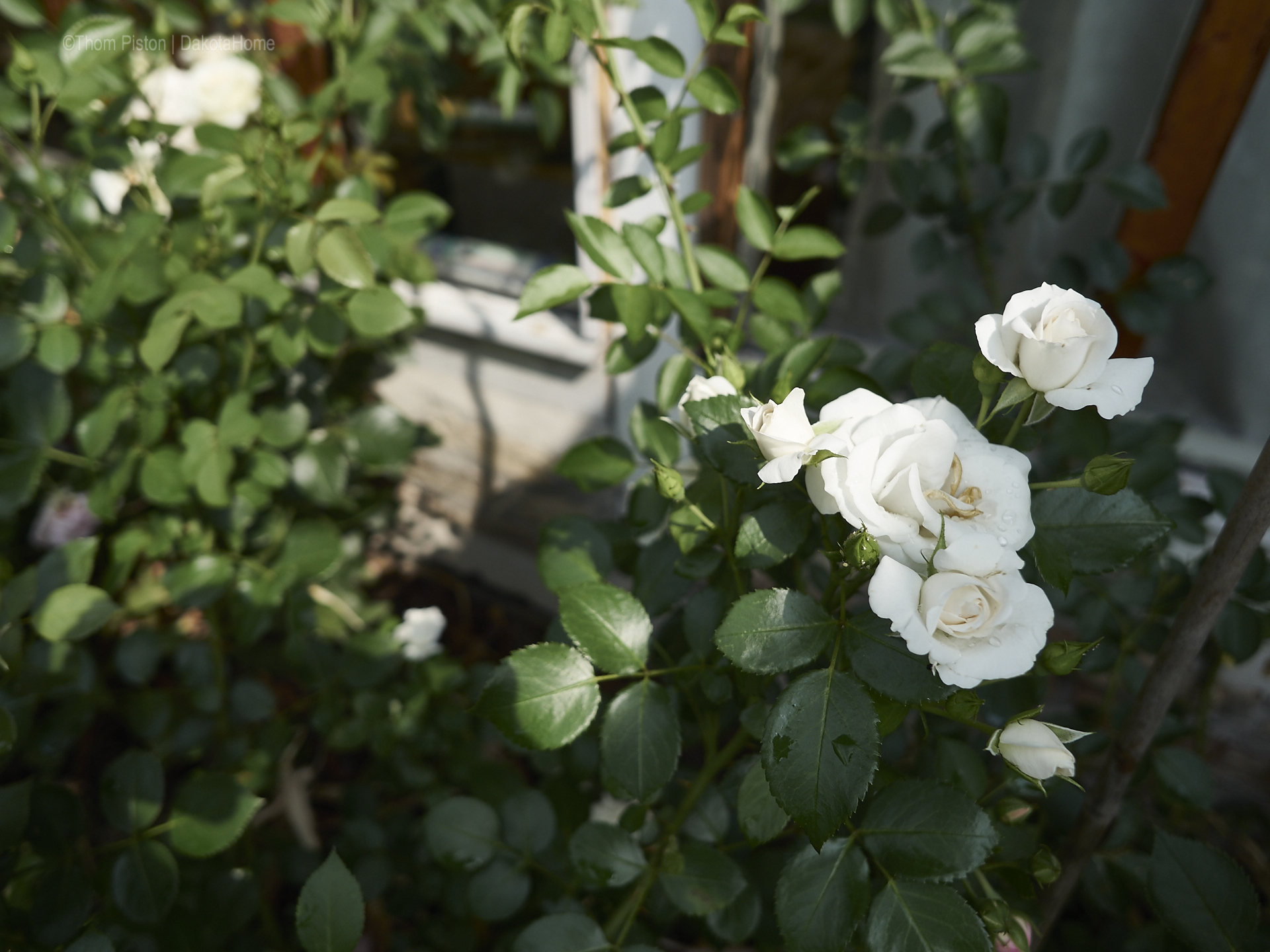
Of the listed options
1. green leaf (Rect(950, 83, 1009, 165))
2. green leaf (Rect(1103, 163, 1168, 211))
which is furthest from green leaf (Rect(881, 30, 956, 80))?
green leaf (Rect(1103, 163, 1168, 211))

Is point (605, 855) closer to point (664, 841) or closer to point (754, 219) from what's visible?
point (664, 841)

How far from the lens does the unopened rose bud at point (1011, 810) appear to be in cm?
56

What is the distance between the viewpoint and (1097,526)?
0.53 metres

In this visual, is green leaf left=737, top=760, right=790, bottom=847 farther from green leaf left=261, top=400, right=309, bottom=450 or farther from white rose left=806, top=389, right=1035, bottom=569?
green leaf left=261, top=400, right=309, bottom=450

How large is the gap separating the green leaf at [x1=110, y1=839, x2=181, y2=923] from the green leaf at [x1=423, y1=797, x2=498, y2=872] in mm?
240

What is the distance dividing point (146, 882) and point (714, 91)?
0.97 metres

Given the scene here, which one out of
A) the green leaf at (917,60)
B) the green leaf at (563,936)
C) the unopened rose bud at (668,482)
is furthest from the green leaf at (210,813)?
the green leaf at (917,60)

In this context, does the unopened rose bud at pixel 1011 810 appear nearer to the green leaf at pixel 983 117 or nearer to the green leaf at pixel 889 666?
the green leaf at pixel 889 666

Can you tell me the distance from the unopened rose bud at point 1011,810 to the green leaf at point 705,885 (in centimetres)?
22

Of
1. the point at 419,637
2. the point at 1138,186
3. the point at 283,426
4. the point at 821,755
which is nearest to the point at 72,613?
the point at 283,426

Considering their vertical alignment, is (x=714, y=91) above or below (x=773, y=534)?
above

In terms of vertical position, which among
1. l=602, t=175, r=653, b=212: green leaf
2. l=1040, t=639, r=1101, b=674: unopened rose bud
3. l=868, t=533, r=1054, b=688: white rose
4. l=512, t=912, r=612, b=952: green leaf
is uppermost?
l=602, t=175, r=653, b=212: green leaf

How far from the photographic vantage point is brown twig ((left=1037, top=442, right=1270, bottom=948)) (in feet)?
1.69

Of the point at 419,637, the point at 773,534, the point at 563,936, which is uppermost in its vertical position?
the point at 773,534
